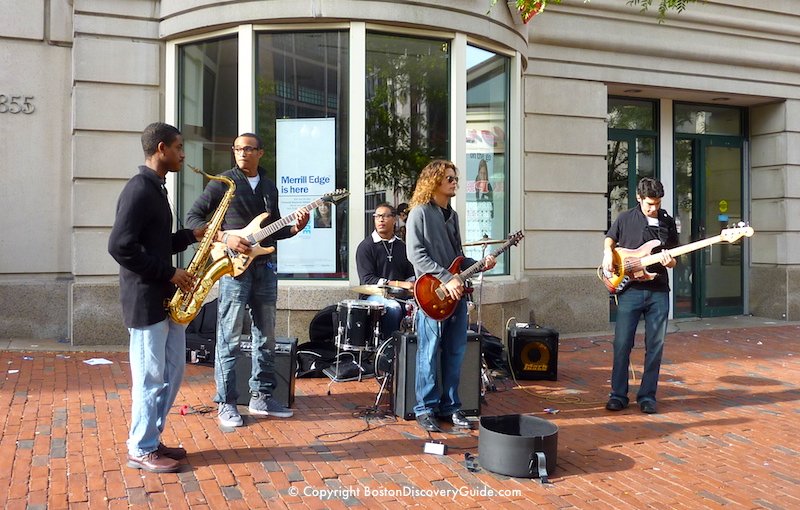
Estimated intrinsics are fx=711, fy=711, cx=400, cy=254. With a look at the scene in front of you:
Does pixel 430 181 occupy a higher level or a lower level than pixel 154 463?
higher

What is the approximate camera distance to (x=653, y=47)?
438 inches

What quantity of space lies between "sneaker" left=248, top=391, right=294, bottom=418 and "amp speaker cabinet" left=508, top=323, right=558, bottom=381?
2.75m

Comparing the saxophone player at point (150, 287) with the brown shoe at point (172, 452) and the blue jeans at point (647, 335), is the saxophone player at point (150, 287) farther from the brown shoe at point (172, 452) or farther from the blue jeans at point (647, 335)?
the blue jeans at point (647, 335)

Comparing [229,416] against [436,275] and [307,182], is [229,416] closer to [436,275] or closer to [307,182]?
[436,275]

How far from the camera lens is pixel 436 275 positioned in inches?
211

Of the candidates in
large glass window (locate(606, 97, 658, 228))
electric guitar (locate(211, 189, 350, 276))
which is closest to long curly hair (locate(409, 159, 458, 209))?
electric guitar (locate(211, 189, 350, 276))

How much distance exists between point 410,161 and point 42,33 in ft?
16.2

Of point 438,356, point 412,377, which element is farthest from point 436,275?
point 412,377

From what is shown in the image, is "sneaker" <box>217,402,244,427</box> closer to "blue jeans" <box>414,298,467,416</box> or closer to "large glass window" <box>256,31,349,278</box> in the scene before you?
"blue jeans" <box>414,298,467,416</box>

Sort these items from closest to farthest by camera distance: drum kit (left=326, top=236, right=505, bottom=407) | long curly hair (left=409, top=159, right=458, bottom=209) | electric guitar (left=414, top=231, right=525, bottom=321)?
1. electric guitar (left=414, top=231, right=525, bottom=321)
2. long curly hair (left=409, top=159, right=458, bottom=209)
3. drum kit (left=326, top=236, right=505, bottom=407)

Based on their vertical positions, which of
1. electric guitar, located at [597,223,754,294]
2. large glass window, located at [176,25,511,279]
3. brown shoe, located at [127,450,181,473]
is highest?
large glass window, located at [176,25,511,279]

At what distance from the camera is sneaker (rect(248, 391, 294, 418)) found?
576cm

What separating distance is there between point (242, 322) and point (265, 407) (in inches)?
28.9

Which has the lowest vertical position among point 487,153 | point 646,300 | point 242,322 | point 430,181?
point 242,322
